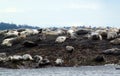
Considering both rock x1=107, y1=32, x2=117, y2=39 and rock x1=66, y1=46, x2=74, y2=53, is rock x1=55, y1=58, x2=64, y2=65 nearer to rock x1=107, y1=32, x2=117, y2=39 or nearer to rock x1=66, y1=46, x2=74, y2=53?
rock x1=66, y1=46, x2=74, y2=53

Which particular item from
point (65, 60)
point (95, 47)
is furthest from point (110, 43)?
point (65, 60)

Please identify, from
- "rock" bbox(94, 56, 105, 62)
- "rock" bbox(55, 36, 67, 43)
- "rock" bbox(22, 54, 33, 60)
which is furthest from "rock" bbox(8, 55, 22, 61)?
"rock" bbox(94, 56, 105, 62)

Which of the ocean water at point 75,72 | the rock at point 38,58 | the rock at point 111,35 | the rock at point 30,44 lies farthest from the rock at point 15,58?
the rock at point 111,35

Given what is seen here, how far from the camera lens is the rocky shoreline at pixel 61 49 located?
268 ft

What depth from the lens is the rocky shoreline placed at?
268 feet

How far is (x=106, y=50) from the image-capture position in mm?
84750

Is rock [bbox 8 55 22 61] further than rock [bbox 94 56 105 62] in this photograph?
Yes

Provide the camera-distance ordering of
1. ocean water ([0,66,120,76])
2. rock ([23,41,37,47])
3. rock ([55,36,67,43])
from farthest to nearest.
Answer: rock ([55,36,67,43]) < rock ([23,41,37,47]) < ocean water ([0,66,120,76])

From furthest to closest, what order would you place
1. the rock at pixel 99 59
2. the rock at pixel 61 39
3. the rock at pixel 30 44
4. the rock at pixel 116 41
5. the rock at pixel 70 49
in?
the rock at pixel 61 39
the rock at pixel 30 44
the rock at pixel 116 41
the rock at pixel 70 49
the rock at pixel 99 59

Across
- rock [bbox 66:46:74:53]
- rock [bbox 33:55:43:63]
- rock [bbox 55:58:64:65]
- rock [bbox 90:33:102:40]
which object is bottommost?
rock [bbox 55:58:64:65]

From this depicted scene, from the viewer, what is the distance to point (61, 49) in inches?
3455

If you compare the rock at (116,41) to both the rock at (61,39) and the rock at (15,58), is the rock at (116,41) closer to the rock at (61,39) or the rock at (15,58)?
the rock at (61,39)

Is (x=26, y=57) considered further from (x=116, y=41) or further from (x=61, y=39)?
(x=116, y=41)

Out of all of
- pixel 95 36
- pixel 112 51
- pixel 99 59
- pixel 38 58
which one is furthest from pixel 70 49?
pixel 95 36
